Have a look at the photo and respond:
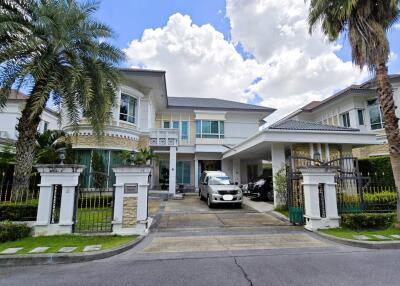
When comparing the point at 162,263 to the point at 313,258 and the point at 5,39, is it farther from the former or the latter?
the point at 5,39

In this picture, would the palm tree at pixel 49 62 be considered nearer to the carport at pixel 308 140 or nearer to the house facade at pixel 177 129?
the house facade at pixel 177 129

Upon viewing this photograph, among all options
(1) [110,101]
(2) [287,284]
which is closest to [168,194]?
(1) [110,101]

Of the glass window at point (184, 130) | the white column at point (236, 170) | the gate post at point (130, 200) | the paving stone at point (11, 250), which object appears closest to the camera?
the paving stone at point (11, 250)

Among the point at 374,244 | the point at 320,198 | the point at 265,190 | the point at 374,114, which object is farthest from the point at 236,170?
the point at 374,244

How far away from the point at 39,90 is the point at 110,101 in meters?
2.53

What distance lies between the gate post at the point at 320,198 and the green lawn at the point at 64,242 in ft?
19.5

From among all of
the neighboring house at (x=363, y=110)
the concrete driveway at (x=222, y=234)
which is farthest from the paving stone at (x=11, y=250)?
the neighboring house at (x=363, y=110)

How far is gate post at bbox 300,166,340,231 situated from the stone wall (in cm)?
595

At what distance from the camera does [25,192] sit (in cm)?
810

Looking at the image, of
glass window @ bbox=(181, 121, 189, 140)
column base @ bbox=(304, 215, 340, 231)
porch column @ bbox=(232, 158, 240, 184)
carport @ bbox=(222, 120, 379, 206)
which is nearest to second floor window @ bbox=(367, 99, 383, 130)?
carport @ bbox=(222, 120, 379, 206)

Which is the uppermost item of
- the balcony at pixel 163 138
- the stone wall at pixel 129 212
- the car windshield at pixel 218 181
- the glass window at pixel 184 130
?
the glass window at pixel 184 130

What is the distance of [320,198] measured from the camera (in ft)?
27.4

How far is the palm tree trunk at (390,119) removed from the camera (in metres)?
8.13

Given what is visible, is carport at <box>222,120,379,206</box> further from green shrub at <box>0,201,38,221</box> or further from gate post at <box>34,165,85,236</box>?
green shrub at <box>0,201,38,221</box>
